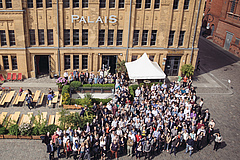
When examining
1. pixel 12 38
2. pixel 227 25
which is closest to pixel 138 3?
pixel 12 38

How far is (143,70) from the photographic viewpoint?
30.4 meters

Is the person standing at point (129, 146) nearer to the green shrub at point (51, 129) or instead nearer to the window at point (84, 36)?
the green shrub at point (51, 129)

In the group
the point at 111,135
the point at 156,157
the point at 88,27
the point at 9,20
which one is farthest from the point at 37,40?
the point at 156,157

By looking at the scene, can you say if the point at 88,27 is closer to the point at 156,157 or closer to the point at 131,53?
the point at 131,53

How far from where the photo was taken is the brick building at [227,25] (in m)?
46.9

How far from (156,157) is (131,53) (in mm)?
15072

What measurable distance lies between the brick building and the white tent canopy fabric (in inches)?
801

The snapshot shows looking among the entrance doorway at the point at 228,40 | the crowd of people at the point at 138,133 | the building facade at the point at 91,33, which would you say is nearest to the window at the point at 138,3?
the building facade at the point at 91,33

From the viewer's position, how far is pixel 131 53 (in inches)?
1316

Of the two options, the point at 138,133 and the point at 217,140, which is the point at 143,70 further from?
the point at 217,140

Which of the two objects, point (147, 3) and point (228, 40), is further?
point (228, 40)

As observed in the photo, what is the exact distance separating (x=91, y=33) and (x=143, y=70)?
750cm

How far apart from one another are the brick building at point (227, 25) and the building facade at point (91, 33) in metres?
15.7

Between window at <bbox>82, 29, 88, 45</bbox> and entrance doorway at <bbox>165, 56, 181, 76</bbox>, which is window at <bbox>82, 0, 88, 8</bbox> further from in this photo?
entrance doorway at <bbox>165, 56, 181, 76</bbox>
